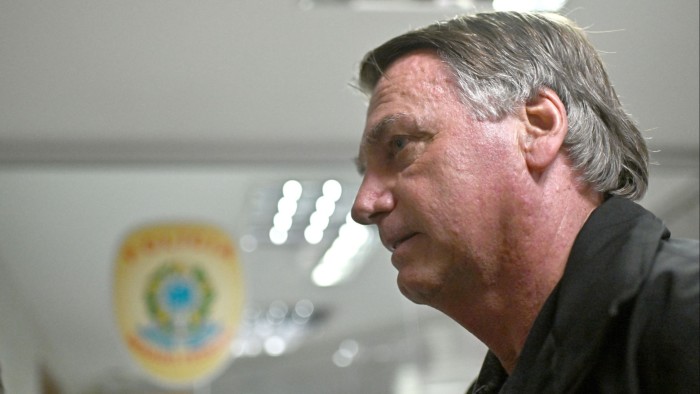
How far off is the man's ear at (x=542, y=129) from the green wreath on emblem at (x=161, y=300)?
265 cm

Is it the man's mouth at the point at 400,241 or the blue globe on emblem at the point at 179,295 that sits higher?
the man's mouth at the point at 400,241

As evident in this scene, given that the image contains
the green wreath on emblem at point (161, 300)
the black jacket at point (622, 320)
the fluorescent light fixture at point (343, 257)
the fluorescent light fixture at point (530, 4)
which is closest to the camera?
the black jacket at point (622, 320)

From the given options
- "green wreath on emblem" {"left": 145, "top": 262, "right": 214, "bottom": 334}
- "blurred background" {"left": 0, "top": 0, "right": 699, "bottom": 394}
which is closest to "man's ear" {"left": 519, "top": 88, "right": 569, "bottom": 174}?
"blurred background" {"left": 0, "top": 0, "right": 699, "bottom": 394}

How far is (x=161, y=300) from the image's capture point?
11.6 feet

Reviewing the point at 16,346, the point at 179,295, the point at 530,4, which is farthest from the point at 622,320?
the point at 179,295

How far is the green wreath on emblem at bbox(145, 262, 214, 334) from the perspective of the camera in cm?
352

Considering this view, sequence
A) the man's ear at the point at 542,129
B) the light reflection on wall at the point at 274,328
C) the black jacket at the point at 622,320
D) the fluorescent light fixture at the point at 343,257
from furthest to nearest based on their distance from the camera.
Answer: the fluorescent light fixture at the point at 343,257 → the light reflection on wall at the point at 274,328 → the man's ear at the point at 542,129 → the black jacket at the point at 622,320

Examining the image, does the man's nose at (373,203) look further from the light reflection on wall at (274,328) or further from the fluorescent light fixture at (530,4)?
the light reflection on wall at (274,328)

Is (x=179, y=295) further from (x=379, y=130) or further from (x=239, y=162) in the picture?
(x=379, y=130)

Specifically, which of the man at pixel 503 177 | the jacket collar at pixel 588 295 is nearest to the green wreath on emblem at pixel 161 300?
the man at pixel 503 177

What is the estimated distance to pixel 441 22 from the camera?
1.16 metres

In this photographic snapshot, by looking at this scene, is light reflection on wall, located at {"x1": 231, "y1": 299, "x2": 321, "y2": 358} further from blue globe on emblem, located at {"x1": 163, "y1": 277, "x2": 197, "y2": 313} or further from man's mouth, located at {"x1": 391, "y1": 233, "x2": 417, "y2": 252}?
man's mouth, located at {"x1": 391, "y1": 233, "x2": 417, "y2": 252}

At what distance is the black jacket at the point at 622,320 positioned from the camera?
31.2 inches

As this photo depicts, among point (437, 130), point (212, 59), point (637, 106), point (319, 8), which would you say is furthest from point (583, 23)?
point (437, 130)
